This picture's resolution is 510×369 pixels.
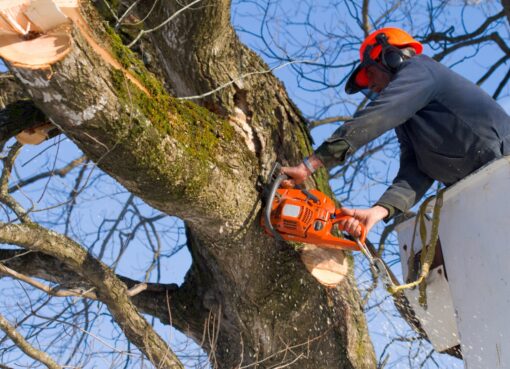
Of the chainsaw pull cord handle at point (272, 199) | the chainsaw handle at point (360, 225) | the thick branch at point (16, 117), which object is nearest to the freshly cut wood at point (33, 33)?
the thick branch at point (16, 117)

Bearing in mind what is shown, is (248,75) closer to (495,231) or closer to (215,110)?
(215,110)

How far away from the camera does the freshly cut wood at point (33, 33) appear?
2027 mm

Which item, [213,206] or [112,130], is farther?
[213,206]

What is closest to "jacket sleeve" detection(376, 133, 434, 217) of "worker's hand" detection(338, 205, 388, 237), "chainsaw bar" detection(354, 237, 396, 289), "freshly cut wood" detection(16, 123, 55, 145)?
"worker's hand" detection(338, 205, 388, 237)

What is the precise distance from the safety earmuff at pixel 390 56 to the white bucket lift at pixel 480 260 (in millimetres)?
734

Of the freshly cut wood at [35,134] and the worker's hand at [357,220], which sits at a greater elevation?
the freshly cut wood at [35,134]

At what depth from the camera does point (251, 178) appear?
3.01m

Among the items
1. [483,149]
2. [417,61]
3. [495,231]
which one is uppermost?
[417,61]

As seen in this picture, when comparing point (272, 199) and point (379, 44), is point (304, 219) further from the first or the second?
point (379, 44)

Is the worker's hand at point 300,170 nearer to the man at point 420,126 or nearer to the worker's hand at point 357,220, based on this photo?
the man at point 420,126

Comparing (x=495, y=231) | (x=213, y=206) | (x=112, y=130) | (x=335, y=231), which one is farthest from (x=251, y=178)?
(x=495, y=231)

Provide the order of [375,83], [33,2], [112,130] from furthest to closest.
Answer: [375,83], [112,130], [33,2]

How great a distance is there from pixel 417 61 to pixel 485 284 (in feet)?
3.60

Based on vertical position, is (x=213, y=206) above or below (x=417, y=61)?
below
